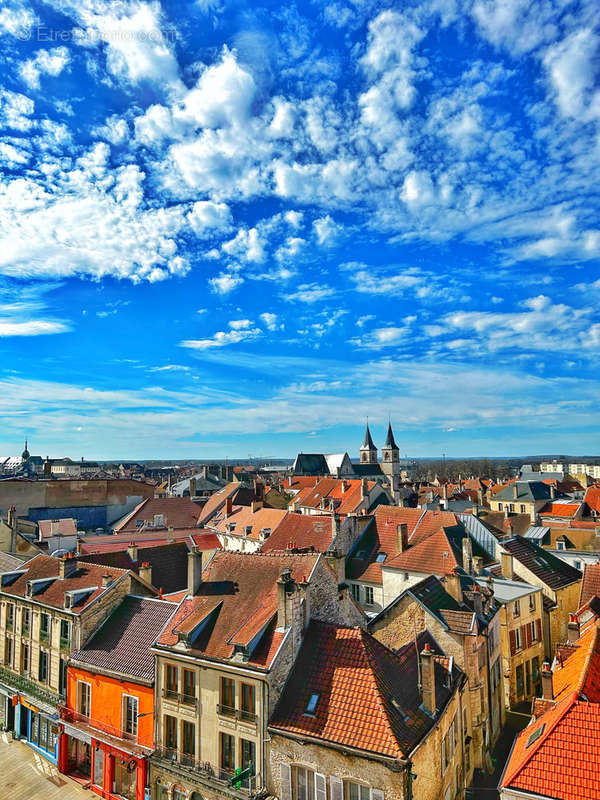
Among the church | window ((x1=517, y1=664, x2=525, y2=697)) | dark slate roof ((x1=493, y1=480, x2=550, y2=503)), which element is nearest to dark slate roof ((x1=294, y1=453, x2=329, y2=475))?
the church

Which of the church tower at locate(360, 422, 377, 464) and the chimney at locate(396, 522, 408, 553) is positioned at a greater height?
the church tower at locate(360, 422, 377, 464)

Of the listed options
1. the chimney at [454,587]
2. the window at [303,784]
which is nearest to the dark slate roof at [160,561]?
the chimney at [454,587]

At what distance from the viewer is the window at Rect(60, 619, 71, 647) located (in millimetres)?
27195

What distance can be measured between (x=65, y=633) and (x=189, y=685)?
389 inches

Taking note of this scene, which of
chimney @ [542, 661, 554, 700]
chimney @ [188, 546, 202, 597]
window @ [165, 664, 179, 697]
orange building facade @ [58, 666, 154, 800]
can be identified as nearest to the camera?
chimney @ [542, 661, 554, 700]

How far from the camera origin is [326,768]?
17281mm

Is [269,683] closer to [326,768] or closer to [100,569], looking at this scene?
[326,768]

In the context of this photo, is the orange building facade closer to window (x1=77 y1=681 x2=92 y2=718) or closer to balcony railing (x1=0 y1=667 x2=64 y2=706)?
window (x1=77 y1=681 x2=92 y2=718)

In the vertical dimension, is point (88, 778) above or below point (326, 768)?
below

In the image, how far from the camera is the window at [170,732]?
21422 mm

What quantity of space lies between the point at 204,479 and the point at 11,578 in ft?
235

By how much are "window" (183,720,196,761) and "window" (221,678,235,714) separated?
81.7 inches

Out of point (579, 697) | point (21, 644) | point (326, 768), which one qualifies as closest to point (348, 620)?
point (326, 768)

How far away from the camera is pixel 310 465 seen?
529 feet
